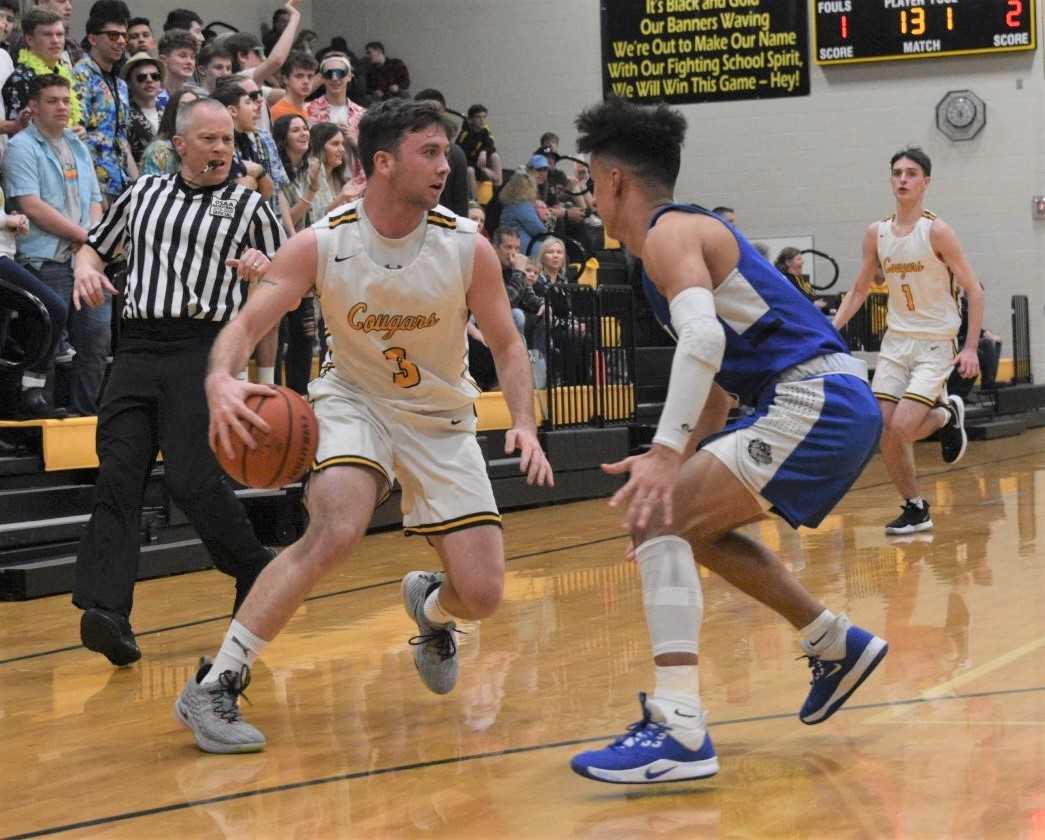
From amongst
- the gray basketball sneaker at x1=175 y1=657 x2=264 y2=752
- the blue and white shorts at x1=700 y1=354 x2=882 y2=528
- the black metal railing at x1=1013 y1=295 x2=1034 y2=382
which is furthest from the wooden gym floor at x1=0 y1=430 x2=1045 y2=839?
the black metal railing at x1=1013 y1=295 x2=1034 y2=382

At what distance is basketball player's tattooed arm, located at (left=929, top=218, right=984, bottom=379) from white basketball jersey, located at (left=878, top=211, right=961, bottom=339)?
0.05 metres

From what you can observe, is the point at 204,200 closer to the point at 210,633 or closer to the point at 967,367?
the point at 210,633

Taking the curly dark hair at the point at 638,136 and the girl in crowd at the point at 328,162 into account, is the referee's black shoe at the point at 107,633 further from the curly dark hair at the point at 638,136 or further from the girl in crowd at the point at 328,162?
the girl in crowd at the point at 328,162

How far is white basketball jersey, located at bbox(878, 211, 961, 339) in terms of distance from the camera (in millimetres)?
8875

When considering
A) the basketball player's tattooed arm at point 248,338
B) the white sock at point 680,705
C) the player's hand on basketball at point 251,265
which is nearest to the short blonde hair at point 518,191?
the player's hand on basketball at point 251,265

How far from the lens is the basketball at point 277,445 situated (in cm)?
427

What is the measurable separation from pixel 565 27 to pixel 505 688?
14744mm

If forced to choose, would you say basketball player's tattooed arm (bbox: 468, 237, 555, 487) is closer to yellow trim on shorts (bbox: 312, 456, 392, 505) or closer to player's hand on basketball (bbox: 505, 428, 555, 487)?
player's hand on basketball (bbox: 505, 428, 555, 487)

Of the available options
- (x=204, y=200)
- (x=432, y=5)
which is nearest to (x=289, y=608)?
(x=204, y=200)

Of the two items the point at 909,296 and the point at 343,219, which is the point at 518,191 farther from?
the point at 343,219

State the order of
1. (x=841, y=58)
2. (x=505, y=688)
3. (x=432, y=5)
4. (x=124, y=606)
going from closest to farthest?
(x=505, y=688) < (x=124, y=606) < (x=841, y=58) < (x=432, y=5)

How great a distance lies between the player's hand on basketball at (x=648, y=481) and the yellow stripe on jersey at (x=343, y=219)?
1.32m

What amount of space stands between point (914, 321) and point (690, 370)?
214 inches

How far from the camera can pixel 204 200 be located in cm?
582
